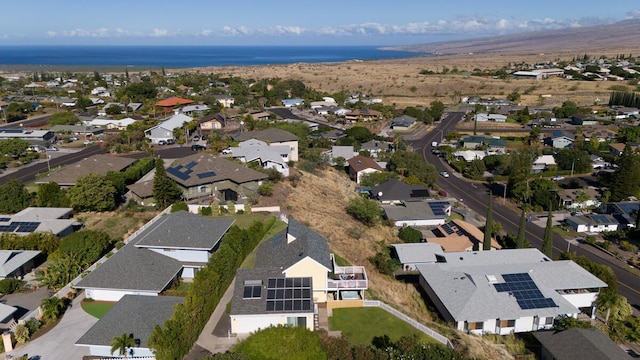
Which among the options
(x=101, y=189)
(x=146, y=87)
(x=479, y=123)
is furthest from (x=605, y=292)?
(x=146, y=87)

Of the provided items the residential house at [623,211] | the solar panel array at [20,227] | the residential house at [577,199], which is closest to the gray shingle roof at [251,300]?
the solar panel array at [20,227]

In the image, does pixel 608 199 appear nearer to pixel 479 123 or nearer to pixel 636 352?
pixel 636 352

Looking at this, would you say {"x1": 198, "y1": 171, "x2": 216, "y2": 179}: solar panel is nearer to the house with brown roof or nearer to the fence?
the house with brown roof

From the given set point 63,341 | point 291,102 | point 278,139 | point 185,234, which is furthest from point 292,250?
point 291,102

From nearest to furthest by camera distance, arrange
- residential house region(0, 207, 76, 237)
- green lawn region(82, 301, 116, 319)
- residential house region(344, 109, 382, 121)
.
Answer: green lawn region(82, 301, 116, 319)
residential house region(0, 207, 76, 237)
residential house region(344, 109, 382, 121)

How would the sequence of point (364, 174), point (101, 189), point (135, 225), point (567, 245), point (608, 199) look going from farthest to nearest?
point (364, 174) < point (608, 199) < point (567, 245) < point (101, 189) < point (135, 225)

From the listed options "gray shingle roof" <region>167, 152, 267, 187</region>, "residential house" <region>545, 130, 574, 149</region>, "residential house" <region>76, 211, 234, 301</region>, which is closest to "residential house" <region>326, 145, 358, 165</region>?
"gray shingle roof" <region>167, 152, 267, 187</region>

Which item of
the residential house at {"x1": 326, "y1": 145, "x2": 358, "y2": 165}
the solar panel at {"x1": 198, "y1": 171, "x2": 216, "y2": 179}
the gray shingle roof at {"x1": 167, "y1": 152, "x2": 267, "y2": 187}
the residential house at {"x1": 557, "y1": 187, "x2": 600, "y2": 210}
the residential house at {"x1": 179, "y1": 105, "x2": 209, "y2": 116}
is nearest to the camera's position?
the gray shingle roof at {"x1": 167, "y1": 152, "x2": 267, "y2": 187}
